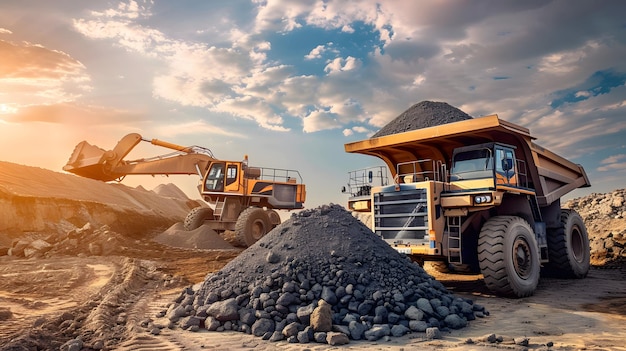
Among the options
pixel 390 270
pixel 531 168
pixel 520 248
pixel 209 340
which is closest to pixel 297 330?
pixel 209 340

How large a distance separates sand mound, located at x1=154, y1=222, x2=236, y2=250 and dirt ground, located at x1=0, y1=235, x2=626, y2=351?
4629 mm

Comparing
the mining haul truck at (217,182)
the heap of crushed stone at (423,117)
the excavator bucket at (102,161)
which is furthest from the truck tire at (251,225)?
the heap of crushed stone at (423,117)

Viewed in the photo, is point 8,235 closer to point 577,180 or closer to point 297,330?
point 297,330

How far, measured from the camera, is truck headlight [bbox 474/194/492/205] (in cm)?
861

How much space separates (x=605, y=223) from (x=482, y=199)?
59.4 ft

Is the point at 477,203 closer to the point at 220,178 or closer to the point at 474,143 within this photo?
the point at 474,143

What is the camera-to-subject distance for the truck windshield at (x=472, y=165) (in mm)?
9430

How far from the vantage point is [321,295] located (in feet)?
22.3

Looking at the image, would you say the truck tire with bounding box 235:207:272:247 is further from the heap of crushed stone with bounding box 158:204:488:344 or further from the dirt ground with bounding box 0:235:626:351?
the heap of crushed stone with bounding box 158:204:488:344

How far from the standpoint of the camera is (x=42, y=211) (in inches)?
858

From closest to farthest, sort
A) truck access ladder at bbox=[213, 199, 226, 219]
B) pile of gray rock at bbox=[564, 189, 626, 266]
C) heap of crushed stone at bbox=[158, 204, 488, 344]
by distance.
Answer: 1. heap of crushed stone at bbox=[158, 204, 488, 344]
2. pile of gray rock at bbox=[564, 189, 626, 266]
3. truck access ladder at bbox=[213, 199, 226, 219]

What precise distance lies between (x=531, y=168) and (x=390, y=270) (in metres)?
5.37

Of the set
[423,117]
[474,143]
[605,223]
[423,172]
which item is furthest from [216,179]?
[605,223]

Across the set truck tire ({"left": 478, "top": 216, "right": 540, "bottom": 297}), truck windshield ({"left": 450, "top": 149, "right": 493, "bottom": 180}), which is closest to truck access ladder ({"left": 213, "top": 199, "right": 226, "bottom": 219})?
truck windshield ({"left": 450, "top": 149, "right": 493, "bottom": 180})
